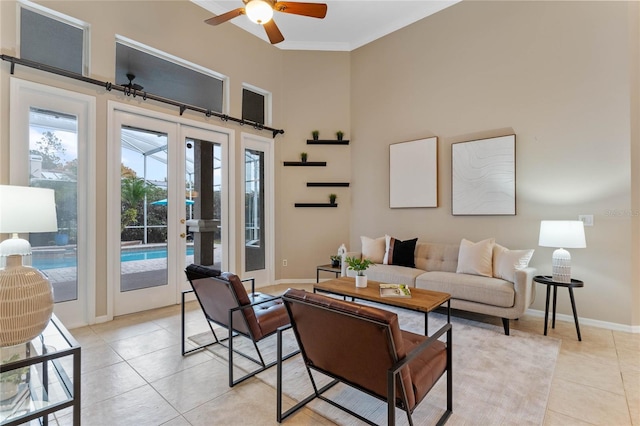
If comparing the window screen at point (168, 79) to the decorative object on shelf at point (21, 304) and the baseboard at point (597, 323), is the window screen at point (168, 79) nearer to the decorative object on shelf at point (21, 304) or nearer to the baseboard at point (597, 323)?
the decorative object on shelf at point (21, 304)

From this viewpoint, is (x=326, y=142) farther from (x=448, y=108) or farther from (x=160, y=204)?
(x=160, y=204)

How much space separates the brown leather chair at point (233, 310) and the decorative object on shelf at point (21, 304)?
3.18 ft

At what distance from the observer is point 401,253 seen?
4.31m

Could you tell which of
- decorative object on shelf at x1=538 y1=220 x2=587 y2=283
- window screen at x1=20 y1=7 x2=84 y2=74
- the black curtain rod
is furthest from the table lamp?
decorative object on shelf at x1=538 y1=220 x2=587 y2=283

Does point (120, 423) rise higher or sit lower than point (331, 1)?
lower

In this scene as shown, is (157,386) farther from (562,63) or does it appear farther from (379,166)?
(562,63)

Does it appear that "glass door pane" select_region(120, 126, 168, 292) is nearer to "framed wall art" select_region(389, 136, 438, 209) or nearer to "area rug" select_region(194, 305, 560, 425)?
"area rug" select_region(194, 305, 560, 425)

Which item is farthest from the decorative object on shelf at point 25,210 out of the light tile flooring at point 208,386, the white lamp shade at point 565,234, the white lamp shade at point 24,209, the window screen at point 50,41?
the white lamp shade at point 565,234

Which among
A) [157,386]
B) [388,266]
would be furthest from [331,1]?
[157,386]

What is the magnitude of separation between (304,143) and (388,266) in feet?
8.69

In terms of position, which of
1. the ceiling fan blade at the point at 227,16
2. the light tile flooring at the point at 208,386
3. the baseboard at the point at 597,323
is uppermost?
the ceiling fan blade at the point at 227,16

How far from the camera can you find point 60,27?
10.7ft

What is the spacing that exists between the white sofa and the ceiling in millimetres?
3526

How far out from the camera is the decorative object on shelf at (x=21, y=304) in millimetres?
1403
